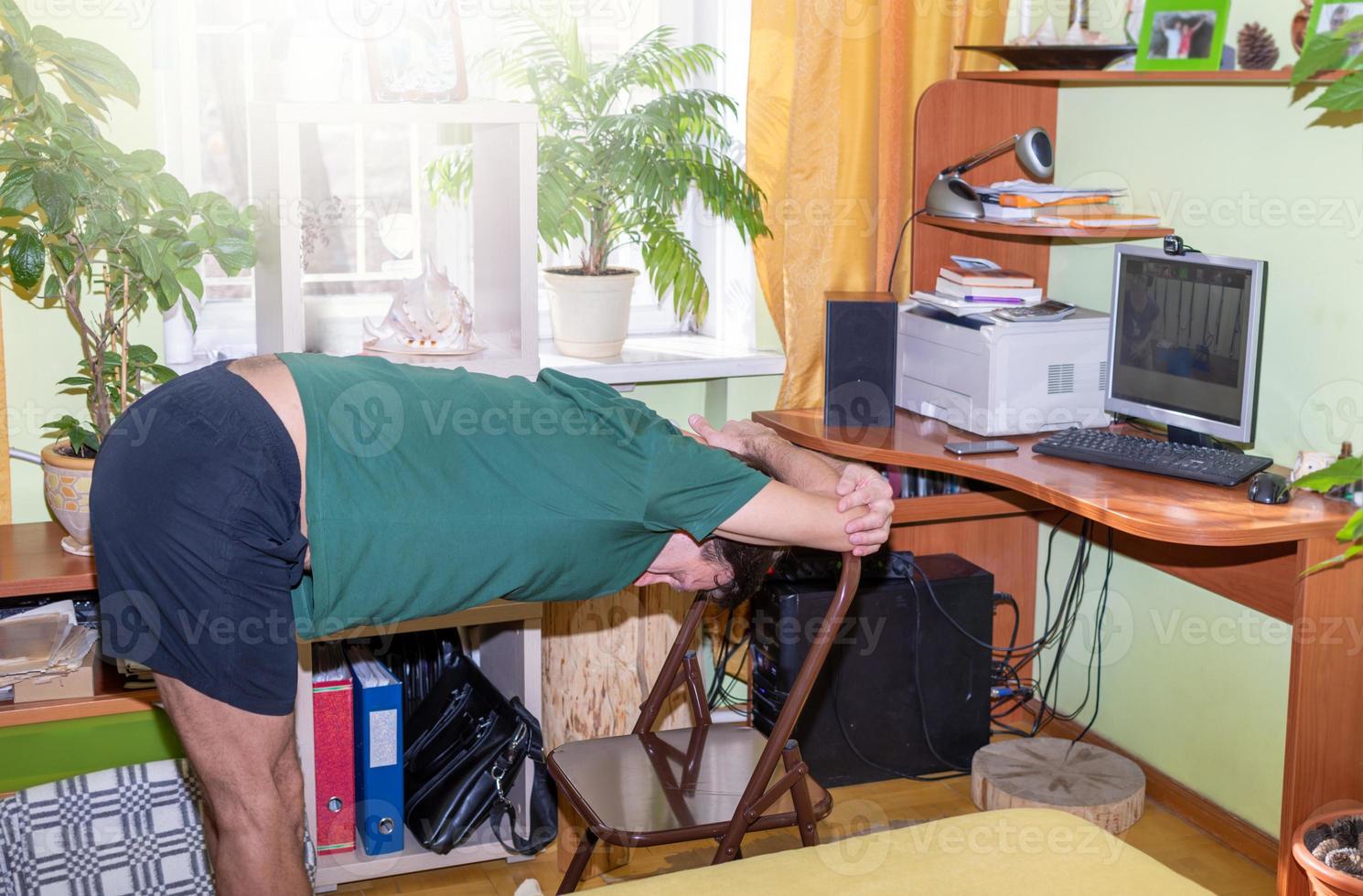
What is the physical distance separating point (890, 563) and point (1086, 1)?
4.44 feet

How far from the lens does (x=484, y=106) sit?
2.63 meters

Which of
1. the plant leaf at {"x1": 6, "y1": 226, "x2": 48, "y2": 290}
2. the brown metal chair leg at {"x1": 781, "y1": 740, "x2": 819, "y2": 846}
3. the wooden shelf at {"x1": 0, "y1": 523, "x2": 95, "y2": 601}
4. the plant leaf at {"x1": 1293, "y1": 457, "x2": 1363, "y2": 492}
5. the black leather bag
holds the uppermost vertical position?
the plant leaf at {"x1": 6, "y1": 226, "x2": 48, "y2": 290}

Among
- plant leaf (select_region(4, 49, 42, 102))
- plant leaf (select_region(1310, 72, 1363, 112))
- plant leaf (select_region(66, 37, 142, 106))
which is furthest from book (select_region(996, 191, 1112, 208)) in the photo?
plant leaf (select_region(4, 49, 42, 102))

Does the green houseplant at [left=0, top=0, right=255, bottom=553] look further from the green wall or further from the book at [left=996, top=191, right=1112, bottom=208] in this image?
the green wall

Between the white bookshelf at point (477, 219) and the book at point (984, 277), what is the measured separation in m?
1.01

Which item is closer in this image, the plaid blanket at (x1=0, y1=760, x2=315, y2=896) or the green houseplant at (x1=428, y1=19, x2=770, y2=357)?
the plaid blanket at (x1=0, y1=760, x2=315, y2=896)

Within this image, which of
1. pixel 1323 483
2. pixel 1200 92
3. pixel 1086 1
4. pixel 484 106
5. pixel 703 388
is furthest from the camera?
pixel 703 388

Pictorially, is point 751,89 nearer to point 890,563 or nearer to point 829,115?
point 829,115

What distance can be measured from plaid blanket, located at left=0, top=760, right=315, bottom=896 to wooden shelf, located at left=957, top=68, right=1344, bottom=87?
85.2 inches

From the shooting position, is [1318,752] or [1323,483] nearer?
[1323,483]

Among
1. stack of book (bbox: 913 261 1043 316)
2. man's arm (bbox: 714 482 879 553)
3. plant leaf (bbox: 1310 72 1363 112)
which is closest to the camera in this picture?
man's arm (bbox: 714 482 879 553)

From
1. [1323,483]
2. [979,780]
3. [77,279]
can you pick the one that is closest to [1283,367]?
[1323,483]

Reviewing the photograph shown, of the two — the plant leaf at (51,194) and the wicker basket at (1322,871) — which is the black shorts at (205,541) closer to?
the plant leaf at (51,194)

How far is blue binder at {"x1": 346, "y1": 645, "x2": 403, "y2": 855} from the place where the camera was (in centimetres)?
266
